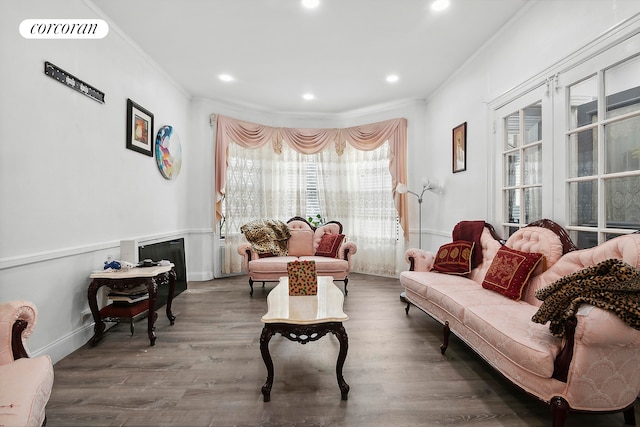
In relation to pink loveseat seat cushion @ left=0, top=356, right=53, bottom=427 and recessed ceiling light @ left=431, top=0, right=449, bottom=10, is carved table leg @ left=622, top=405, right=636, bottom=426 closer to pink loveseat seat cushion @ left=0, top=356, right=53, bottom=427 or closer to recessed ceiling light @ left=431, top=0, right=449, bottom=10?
pink loveseat seat cushion @ left=0, top=356, right=53, bottom=427

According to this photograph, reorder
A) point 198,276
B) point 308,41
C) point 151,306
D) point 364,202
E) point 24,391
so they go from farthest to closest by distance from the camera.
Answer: point 364,202, point 198,276, point 308,41, point 151,306, point 24,391

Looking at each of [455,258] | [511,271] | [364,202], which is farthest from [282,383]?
[364,202]

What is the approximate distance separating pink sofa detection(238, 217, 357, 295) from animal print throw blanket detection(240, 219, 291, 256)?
0.09 meters

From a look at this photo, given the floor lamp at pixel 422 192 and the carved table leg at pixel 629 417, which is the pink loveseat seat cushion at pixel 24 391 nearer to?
the carved table leg at pixel 629 417

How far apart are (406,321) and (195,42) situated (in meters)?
3.92

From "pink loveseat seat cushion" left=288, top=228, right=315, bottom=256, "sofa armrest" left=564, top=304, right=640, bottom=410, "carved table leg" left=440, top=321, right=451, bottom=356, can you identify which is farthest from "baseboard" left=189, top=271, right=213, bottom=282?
"sofa armrest" left=564, top=304, right=640, bottom=410

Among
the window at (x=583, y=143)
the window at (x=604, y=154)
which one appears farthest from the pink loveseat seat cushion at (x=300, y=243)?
the window at (x=604, y=154)

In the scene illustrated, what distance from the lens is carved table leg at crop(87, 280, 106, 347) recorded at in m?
2.55

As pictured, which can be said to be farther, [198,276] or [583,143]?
[198,276]

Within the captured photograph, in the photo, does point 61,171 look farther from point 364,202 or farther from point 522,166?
point 364,202

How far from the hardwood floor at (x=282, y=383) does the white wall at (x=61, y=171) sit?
2.04 ft

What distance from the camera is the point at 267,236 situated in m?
4.72

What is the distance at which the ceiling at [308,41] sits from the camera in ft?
9.24

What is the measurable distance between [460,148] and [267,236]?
10.1 ft
